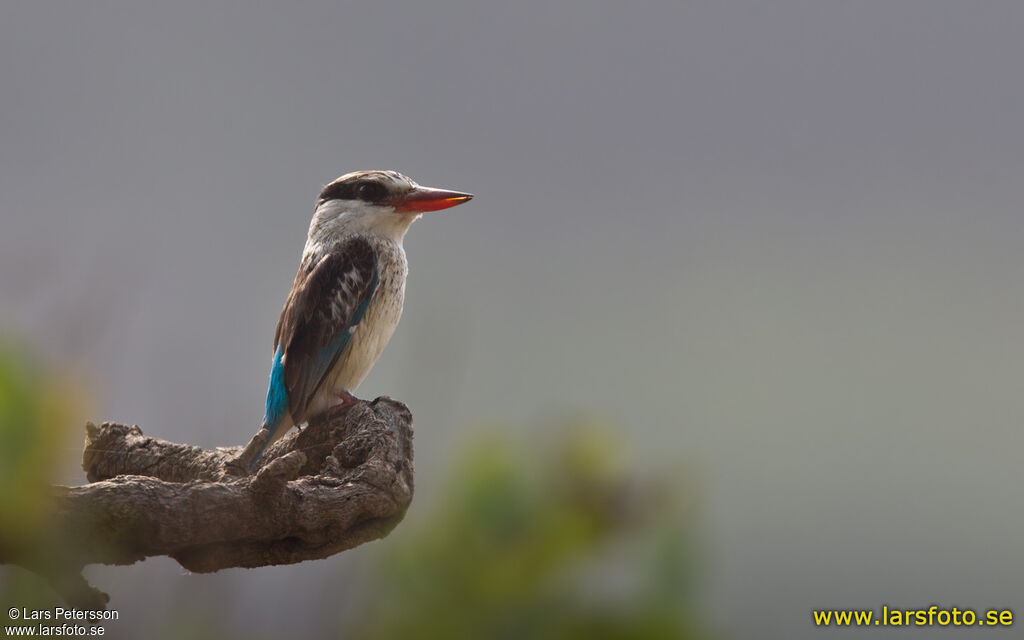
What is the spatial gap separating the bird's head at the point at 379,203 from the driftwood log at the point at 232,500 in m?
0.71

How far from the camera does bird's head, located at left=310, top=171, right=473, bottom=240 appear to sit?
11.2 feet

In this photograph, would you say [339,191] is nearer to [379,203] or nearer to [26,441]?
[379,203]

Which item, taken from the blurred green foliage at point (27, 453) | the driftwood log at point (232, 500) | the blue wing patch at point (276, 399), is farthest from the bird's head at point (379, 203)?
the blurred green foliage at point (27, 453)

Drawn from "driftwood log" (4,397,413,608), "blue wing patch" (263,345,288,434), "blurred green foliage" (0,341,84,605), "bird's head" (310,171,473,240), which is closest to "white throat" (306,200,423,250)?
"bird's head" (310,171,473,240)

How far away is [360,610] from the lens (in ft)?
6.39

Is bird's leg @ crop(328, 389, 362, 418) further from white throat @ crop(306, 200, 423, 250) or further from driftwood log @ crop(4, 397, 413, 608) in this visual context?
white throat @ crop(306, 200, 423, 250)

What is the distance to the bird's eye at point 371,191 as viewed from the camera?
3.46 metres

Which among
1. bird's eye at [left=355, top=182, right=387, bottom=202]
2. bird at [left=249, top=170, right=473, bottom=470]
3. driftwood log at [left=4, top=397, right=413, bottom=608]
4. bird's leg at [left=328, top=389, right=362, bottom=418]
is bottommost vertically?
driftwood log at [left=4, top=397, right=413, bottom=608]

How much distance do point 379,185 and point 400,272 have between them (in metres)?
0.30

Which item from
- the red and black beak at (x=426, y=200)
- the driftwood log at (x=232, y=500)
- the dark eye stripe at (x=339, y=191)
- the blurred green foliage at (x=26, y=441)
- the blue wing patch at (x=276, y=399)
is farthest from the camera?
the dark eye stripe at (x=339, y=191)

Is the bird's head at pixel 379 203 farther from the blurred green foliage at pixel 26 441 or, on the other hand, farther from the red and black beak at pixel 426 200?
the blurred green foliage at pixel 26 441

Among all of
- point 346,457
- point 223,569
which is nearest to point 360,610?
point 223,569

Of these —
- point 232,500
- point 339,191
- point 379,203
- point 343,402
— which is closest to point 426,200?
point 379,203

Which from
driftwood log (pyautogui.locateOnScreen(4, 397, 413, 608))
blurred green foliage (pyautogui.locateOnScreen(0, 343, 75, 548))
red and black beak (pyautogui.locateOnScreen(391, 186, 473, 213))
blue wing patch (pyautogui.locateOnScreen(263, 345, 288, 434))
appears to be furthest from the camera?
red and black beak (pyautogui.locateOnScreen(391, 186, 473, 213))
